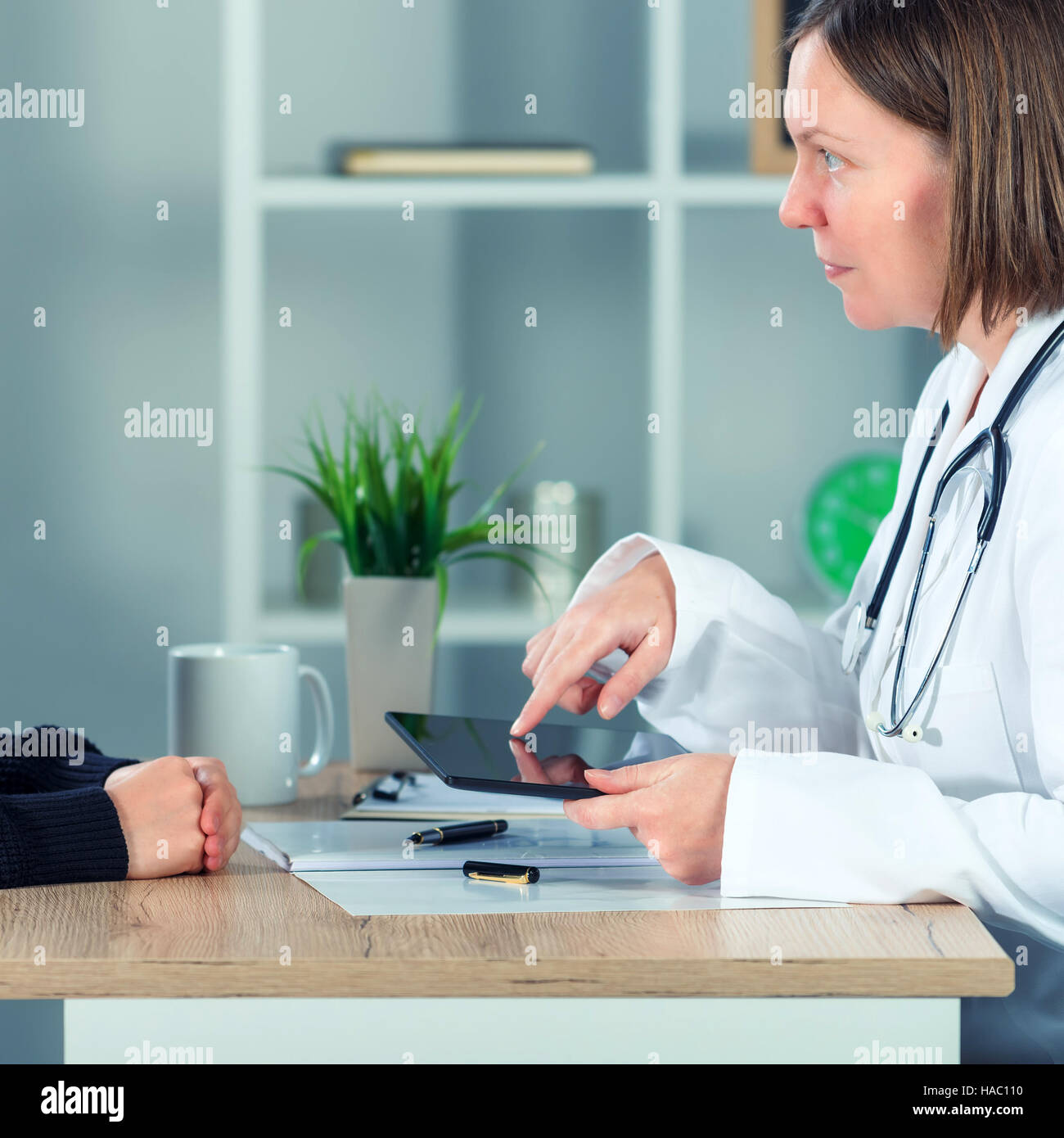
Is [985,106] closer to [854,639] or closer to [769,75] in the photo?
[854,639]

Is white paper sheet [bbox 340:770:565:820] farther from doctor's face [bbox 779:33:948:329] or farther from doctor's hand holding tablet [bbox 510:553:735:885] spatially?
doctor's face [bbox 779:33:948:329]

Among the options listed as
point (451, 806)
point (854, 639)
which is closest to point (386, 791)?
point (451, 806)

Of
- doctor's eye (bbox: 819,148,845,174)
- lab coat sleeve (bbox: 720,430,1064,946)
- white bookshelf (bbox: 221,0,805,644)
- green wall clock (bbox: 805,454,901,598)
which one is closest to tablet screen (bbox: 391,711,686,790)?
lab coat sleeve (bbox: 720,430,1064,946)

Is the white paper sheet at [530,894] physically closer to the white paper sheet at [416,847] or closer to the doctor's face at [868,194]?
the white paper sheet at [416,847]

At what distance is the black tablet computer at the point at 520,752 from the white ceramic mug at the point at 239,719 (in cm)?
18

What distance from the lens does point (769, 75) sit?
1.95 m

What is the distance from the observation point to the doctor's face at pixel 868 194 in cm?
96

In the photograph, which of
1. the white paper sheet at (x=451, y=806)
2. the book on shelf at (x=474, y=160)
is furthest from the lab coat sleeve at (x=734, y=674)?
the book on shelf at (x=474, y=160)

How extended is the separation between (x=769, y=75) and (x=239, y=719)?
1.39m

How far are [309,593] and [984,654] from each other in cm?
135

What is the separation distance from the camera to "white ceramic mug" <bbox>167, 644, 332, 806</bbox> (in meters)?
1.16

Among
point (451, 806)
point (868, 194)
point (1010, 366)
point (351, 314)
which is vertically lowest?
point (451, 806)

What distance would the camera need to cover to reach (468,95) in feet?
7.44
